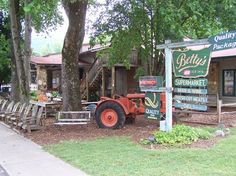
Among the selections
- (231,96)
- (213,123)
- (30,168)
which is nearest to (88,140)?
(30,168)

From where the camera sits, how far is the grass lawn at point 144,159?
771 centimetres

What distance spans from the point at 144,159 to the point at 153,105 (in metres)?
3.89

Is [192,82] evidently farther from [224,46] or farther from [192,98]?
[224,46]

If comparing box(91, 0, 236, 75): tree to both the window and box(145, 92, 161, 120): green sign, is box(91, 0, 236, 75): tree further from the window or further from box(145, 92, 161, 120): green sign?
the window

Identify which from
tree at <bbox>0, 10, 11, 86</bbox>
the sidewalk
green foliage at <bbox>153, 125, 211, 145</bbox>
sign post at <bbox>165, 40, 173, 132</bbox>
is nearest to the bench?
the sidewalk

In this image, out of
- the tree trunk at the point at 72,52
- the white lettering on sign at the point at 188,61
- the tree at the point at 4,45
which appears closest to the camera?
the white lettering on sign at the point at 188,61

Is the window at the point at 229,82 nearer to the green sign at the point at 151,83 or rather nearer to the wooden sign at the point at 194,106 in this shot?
the green sign at the point at 151,83

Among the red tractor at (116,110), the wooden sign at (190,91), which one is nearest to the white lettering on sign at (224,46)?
the wooden sign at (190,91)

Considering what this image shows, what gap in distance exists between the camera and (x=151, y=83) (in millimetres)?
12234

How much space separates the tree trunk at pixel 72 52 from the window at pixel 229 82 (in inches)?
447

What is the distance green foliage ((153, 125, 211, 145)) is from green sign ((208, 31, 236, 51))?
2.36m

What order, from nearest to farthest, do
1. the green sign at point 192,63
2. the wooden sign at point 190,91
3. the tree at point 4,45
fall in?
the green sign at point 192,63 → the wooden sign at point 190,91 → the tree at point 4,45

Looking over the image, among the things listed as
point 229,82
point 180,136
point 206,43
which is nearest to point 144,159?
point 180,136

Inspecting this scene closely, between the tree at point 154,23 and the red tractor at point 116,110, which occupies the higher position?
the tree at point 154,23
